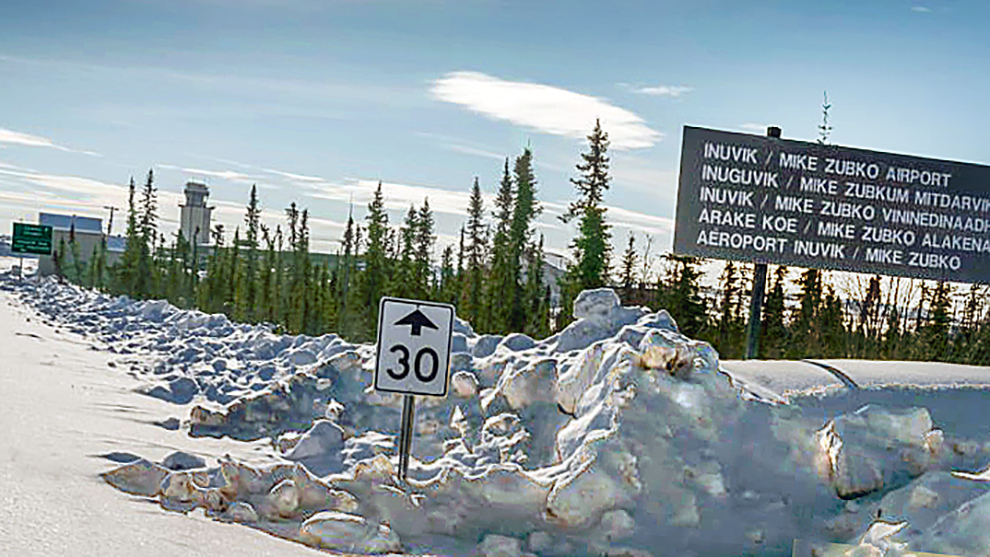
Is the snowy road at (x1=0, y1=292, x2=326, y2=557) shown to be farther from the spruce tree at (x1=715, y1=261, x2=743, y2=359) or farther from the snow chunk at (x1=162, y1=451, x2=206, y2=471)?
the spruce tree at (x1=715, y1=261, x2=743, y2=359)

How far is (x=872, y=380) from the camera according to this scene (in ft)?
30.8

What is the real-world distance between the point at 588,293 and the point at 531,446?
2686mm

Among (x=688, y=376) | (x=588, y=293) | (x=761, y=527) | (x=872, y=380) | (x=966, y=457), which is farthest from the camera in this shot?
(x=588, y=293)

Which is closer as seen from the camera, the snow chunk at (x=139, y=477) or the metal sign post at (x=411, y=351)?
the snow chunk at (x=139, y=477)

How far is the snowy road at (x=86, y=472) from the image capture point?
17.3 ft

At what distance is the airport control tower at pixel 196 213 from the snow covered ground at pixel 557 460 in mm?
90193

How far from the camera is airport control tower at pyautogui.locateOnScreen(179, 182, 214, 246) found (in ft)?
322

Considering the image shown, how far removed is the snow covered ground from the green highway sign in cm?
5588

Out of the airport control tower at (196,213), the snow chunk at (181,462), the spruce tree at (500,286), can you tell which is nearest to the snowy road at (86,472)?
the snow chunk at (181,462)

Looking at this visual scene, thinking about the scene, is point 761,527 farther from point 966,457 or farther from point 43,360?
point 43,360

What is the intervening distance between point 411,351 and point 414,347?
0.13 feet

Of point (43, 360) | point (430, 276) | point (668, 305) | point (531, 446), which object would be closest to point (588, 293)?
point (531, 446)

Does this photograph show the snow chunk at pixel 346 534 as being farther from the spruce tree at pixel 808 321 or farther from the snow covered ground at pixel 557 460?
the spruce tree at pixel 808 321

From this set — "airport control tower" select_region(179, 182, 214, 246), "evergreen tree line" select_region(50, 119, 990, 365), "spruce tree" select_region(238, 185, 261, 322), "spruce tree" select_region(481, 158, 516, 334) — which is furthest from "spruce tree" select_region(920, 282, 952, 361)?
"airport control tower" select_region(179, 182, 214, 246)
